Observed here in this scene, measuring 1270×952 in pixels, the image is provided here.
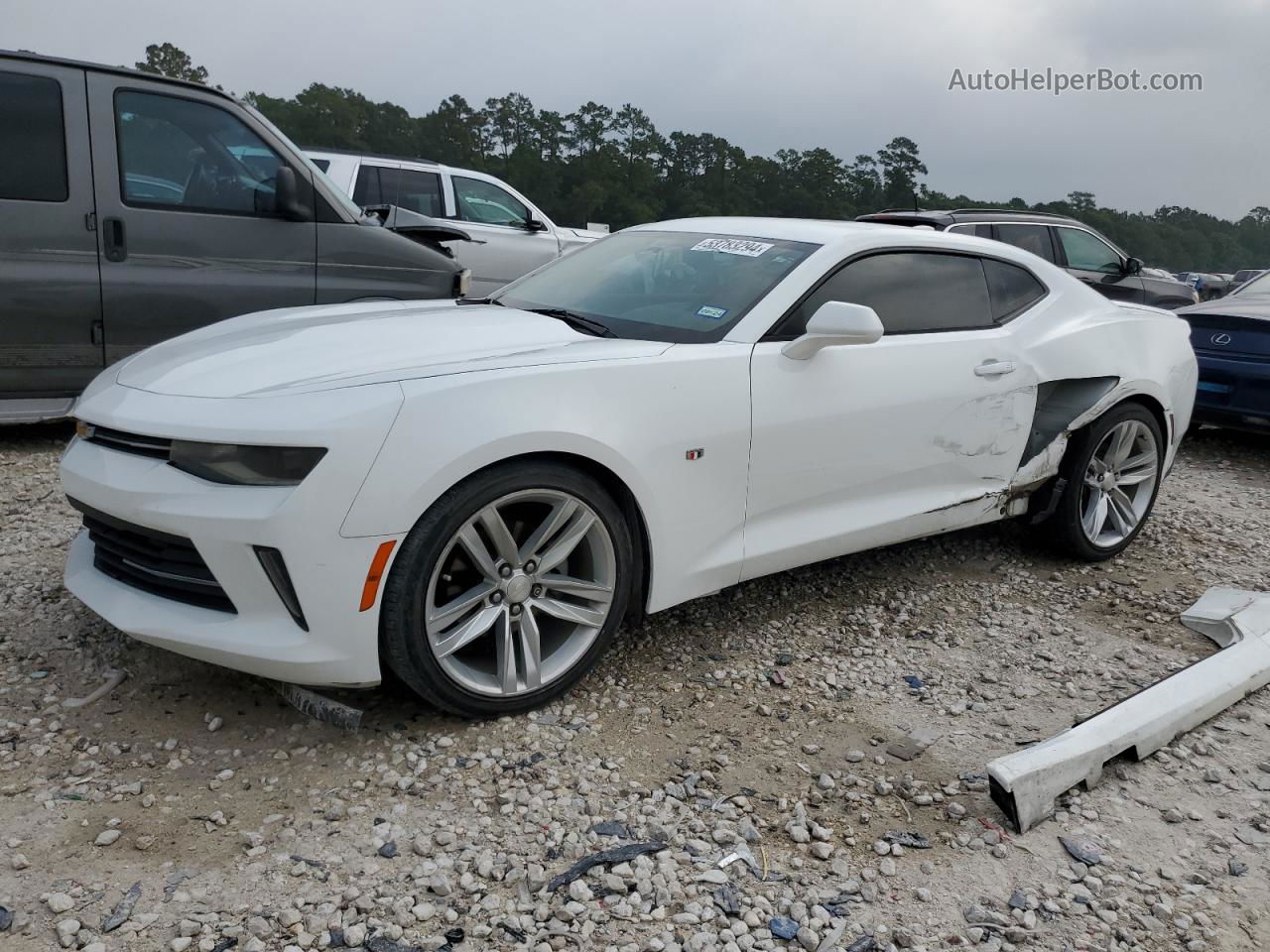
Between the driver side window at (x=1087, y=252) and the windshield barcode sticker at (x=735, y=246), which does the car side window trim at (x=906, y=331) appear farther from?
the driver side window at (x=1087, y=252)

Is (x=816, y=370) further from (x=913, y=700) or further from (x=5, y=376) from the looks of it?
(x=5, y=376)

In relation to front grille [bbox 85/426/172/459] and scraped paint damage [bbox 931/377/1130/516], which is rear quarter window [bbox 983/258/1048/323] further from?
front grille [bbox 85/426/172/459]

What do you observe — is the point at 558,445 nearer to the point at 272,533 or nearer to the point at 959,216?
the point at 272,533

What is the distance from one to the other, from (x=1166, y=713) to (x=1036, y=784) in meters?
0.70

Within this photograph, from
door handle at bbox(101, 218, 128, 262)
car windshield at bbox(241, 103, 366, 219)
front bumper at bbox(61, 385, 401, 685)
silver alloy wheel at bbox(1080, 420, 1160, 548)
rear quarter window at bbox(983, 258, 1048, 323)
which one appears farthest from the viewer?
car windshield at bbox(241, 103, 366, 219)

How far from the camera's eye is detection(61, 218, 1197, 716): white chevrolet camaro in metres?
2.58

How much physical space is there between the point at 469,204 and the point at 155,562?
811cm

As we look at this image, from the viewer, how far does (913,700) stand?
3.32 meters

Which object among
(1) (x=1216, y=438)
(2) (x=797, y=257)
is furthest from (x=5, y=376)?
(1) (x=1216, y=438)

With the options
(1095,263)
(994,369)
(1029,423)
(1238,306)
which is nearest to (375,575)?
(994,369)

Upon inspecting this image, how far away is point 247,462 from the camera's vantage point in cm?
258

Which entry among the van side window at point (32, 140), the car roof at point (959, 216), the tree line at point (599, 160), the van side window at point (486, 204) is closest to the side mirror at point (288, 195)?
the van side window at point (32, 140)

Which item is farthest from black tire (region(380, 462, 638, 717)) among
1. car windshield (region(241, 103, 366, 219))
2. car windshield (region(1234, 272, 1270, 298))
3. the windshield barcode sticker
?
car windshield (region(1234, 272, 1270, 298))

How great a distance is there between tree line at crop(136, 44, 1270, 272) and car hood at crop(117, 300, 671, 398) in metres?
32.5
